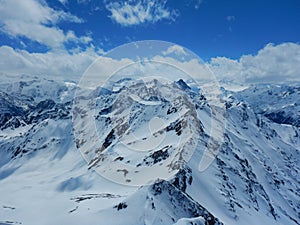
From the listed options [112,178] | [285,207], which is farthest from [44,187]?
[285,207]

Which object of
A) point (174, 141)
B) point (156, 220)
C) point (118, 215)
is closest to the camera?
point (156, 220)

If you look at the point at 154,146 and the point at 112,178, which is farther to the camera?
the point at 154,146

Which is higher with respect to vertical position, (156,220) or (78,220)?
(156,220)

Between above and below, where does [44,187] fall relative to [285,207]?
below

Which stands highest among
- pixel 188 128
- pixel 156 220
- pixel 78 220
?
pixel 188 128

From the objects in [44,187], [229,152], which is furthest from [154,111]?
[44,187]

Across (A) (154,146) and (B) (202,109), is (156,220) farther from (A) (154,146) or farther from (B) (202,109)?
(B) (202,109)

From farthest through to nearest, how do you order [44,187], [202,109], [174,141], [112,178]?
[202,109] → [44,187] → [174,141] → [112,178]

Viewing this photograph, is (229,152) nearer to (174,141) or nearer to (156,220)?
(174,141)

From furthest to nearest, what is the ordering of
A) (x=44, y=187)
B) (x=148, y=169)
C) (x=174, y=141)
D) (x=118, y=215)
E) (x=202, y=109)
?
(x=202, y=109)
(x=44, y=187)
(x=174, y=141)
(x=148, y=169)
(x=118, y=215)

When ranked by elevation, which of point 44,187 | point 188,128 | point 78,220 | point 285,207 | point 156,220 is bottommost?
point 44,187
